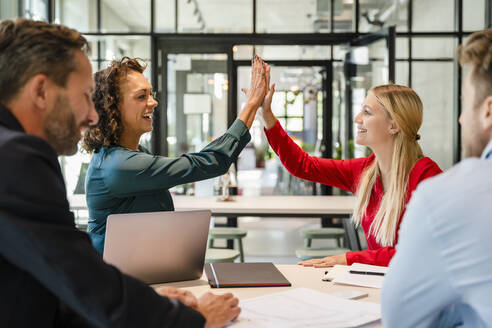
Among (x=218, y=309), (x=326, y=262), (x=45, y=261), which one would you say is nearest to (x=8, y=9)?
(x=326, y=262)

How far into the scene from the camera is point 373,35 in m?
5.27

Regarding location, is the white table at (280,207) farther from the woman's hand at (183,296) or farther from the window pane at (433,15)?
the window pane at (433,15)

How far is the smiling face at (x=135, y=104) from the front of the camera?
6.38 ft

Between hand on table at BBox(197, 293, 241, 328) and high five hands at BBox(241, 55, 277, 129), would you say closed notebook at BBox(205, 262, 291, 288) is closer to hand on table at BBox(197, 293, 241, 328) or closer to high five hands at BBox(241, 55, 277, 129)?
hand on table at BBox(197, 293, 241, 328)

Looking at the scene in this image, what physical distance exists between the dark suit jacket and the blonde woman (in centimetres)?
119

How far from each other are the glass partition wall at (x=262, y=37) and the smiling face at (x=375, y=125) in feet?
12.5

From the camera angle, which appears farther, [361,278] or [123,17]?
[123,17]

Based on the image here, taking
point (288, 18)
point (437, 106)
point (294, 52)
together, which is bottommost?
point (437, 106)

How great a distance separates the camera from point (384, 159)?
233 centimetres

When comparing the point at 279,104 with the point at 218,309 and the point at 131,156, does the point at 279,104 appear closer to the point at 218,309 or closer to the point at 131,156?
the point at 131,156

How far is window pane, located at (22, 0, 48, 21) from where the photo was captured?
5961mm

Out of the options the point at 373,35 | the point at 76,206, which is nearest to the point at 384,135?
the point at 76,206

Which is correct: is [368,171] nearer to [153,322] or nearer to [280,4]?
[153,322]

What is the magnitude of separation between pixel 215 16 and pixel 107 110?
4.59 m
